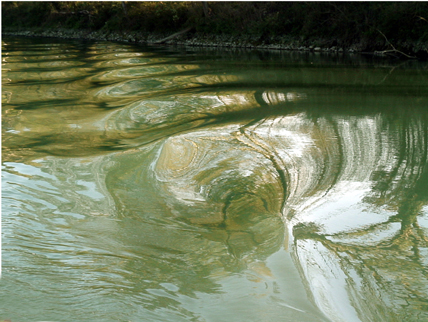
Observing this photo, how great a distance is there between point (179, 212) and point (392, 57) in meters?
10.7

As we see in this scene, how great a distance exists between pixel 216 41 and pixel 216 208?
574 inches

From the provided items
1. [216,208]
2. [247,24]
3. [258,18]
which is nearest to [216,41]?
[247,24]

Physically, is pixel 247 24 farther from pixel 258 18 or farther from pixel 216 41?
pixel 216 41

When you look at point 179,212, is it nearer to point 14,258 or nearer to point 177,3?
point 14,258

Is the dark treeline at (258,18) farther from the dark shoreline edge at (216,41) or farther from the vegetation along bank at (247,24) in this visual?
the dark shoreline edge at (216,41)


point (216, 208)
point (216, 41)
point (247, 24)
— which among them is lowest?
point (216, 208)

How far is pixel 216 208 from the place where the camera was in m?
3.10

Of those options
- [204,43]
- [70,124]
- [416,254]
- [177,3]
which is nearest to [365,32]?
[204,43]

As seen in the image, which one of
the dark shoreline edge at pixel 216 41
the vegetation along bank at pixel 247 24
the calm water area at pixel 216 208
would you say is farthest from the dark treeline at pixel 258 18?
the calm water area at pixel 216 208

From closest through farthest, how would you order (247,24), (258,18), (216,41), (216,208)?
1. (216,208)
2. (258,18)
3. (247,24)
4. (216,41)

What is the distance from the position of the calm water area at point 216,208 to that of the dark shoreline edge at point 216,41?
6177mm

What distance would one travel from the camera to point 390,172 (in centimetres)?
372

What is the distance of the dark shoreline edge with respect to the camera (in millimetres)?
12531

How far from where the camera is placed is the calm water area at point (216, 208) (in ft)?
6.75
